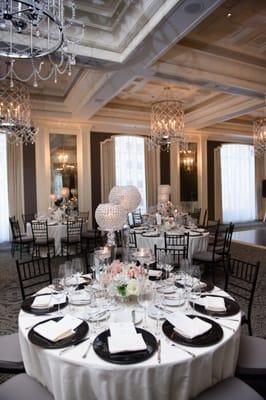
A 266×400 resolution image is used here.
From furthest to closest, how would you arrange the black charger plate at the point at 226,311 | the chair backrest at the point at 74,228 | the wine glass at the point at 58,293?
1. the chair backrest at the point at 74,228
2. the wine glass at the point at 58,293
3. the black charger plate at the point at 226,311

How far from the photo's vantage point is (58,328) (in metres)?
1.88

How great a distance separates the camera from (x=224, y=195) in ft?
40.8

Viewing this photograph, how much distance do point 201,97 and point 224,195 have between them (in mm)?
5685

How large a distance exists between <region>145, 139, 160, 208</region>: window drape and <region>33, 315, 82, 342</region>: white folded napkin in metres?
8.40

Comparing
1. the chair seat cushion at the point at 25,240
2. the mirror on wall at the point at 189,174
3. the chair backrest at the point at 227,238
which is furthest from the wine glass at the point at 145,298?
the mirror on wall at the point at 189,174

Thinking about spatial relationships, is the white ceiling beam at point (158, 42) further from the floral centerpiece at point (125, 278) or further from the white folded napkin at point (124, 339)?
the white folded napkin at point (124, 339)

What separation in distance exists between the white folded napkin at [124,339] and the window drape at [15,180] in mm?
7493

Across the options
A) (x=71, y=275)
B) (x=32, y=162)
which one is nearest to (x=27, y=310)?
(x=71, y=275)

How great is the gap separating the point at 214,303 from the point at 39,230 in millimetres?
5514

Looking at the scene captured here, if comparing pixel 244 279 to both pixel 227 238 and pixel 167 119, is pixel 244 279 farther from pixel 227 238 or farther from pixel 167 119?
pixel 167 119

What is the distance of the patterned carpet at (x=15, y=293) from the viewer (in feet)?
11.7

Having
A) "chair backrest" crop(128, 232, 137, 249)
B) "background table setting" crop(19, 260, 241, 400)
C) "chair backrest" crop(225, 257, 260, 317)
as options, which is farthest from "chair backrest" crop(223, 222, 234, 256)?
"background table setting" crop(19, 260, 241, 400)

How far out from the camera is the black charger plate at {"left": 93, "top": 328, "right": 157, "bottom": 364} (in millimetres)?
1575

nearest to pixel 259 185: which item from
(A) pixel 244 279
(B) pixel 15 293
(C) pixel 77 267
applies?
(A) pixel 244 279
